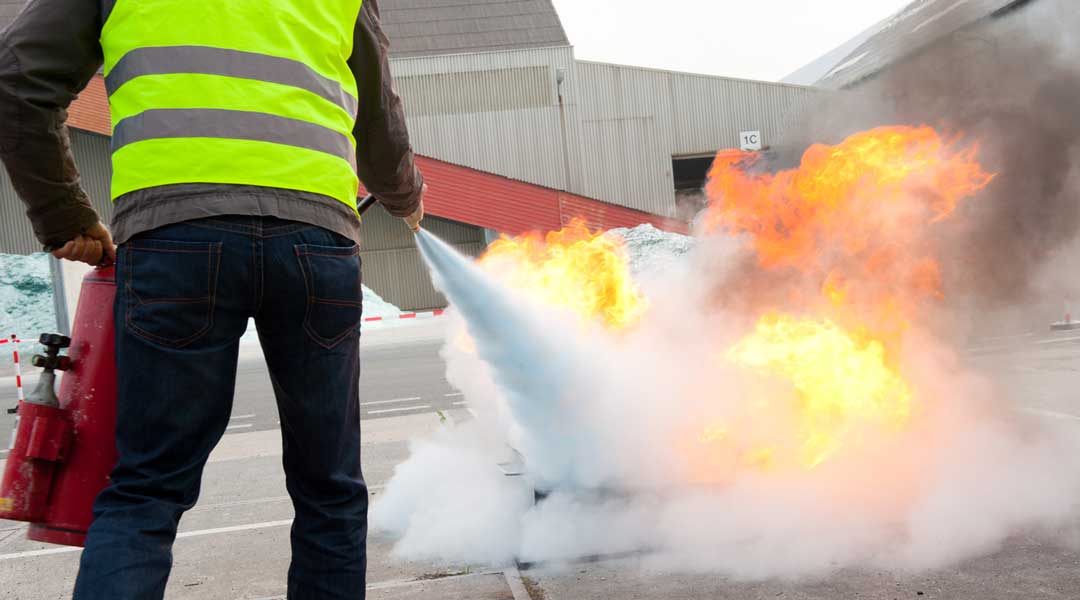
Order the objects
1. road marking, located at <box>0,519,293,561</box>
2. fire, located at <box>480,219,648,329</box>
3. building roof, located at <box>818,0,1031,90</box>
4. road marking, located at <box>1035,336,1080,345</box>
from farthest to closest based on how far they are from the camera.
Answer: road marking, located at <box>1035,336,1080,345</box>, building roof, located at <box>818,0,1031,90</box>, fire, located at <box>480,219,648,329</box>, road marking, located at <box>0,519,293,561</box>

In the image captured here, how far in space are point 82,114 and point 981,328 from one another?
804 inches

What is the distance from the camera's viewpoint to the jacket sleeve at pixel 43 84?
1.92 metres

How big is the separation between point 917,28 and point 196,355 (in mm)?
5688

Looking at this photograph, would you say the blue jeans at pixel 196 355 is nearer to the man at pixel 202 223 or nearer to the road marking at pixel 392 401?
the man at pixel 202 223

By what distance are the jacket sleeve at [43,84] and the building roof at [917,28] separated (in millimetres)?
4947

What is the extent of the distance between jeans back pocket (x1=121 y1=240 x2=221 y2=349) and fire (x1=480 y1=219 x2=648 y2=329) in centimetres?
247

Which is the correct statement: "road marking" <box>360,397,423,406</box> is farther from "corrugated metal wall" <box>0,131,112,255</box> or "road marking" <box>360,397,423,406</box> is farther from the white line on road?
"corrugated metal wall" <box>0,131,112,255</box>

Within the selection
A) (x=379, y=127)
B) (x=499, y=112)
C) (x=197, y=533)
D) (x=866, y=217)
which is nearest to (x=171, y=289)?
(x=379, y=127)

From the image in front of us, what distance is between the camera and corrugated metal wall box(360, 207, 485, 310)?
2539 cm

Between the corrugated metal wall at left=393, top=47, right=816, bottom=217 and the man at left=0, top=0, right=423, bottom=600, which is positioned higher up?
the corrugated metal wall at left=393, top=47, right=816, bottom=217

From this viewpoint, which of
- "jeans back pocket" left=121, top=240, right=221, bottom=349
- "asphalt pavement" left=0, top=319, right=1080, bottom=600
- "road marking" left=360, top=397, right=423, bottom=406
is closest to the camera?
"jeans back pocket" left=121, top=240, right=221, bottom=349

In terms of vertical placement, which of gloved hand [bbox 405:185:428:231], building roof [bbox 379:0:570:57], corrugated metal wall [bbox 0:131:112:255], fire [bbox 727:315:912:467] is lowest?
fire [bbox 727:315:912:467]

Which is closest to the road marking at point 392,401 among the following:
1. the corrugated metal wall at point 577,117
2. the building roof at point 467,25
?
the corrugated metal wall at point 577,117

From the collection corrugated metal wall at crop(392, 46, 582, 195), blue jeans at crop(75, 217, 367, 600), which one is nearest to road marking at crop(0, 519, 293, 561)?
blue jeans at crop(75, 217, 367, 600)
